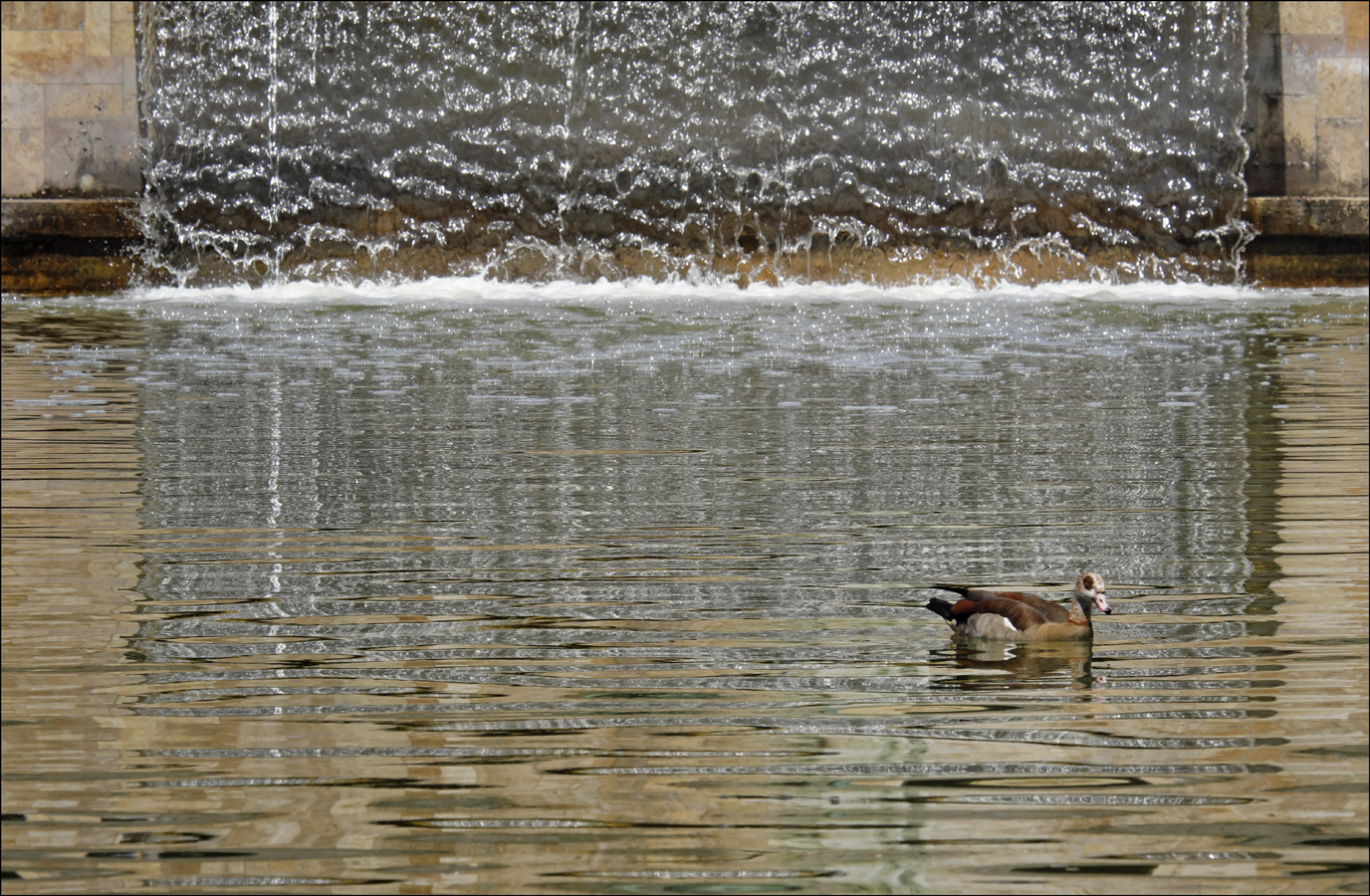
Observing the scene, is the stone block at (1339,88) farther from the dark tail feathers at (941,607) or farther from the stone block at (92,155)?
the dark tail feathers at (941,607)

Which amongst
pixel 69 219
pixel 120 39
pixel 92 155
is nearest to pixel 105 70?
pixel 120 39

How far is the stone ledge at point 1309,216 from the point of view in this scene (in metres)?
18.8

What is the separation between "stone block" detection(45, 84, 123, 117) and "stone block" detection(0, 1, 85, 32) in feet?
1.88

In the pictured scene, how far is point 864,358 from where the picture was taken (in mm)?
12688

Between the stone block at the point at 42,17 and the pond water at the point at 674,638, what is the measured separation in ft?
29.5

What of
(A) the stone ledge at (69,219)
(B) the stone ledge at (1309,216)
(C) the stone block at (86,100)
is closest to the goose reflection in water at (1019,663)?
(A) the stone ledge at (69,219)

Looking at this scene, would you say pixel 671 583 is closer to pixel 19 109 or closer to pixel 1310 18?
pixel 19 109

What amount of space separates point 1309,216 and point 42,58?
12446 millimetres

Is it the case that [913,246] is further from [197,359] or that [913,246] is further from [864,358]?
[197,359]

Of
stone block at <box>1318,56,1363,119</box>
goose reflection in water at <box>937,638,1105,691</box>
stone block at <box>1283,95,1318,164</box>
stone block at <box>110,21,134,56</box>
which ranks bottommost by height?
goose reflection in water at <box>937,638,1105,691</box>

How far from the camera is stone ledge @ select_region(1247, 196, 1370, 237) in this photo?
61.7 feet

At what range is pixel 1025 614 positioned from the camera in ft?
16.7

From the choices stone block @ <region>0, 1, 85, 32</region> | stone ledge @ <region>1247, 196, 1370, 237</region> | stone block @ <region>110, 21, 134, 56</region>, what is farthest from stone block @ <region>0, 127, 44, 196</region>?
stone ledge @ <region>1247, 196, 1370, 237</region>

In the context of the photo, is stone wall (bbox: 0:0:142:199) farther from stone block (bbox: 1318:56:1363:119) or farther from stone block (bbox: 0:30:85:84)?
stone block (bbox: 1318:56:1363:119)
